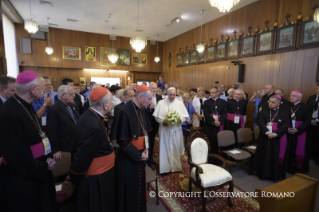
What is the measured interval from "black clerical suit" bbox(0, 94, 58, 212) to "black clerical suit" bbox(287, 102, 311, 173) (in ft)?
17.0

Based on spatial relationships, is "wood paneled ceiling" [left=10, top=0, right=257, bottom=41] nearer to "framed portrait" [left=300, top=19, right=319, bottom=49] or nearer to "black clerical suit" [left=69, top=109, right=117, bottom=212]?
"framed portrait" [left=300, top=19, right=319, bottom=49]

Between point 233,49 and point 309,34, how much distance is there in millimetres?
3070

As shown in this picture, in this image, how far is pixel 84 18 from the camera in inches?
372

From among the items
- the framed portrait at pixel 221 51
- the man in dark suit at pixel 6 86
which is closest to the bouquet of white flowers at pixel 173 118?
the man in dark suit at pixel 6 86

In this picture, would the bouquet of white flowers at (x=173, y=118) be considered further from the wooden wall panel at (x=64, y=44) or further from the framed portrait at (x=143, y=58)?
the framed portrait at (x=143, y=58)

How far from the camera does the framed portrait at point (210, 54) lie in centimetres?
941

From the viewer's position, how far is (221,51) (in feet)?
29.2

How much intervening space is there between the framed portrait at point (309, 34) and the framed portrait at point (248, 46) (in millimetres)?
1778

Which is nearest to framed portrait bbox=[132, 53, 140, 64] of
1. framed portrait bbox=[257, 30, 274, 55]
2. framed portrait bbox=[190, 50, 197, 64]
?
framed portrait bbox=[190, 50, 197, 64]

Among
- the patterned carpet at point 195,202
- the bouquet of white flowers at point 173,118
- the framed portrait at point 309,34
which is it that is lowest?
the patterned carpet at point 195,202

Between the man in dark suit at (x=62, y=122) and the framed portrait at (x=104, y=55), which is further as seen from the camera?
the framed portrait at (x=104, y=55)

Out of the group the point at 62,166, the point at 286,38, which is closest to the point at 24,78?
the point at 62,166

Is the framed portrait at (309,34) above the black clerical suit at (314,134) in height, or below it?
above

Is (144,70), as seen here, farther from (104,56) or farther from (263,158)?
(263,158)
